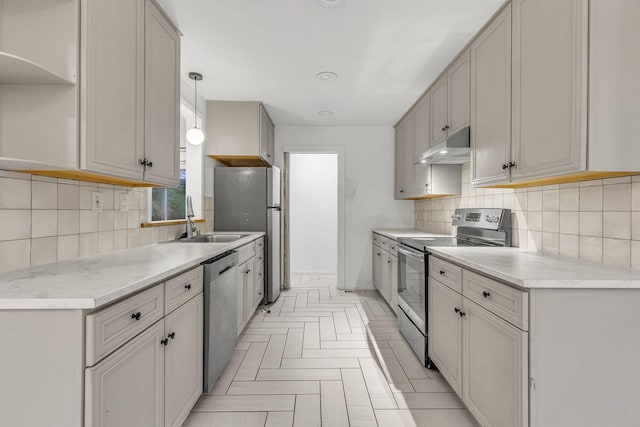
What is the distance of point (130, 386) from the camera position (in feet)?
3.59

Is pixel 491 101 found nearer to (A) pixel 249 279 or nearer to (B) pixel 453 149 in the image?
(B) pixel 453 149

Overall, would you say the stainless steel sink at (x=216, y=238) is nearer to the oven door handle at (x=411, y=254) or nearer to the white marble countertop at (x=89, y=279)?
the white marble countertop at (x=89, y=279)

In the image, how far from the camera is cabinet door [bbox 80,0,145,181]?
49.8 inches

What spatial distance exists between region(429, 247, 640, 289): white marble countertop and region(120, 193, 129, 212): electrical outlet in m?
2.11

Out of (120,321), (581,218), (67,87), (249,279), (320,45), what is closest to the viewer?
(120,321)

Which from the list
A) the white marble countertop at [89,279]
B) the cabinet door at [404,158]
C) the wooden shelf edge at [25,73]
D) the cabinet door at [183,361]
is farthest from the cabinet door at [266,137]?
the wooden shelf edge at [25,73]

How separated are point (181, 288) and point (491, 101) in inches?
84.3

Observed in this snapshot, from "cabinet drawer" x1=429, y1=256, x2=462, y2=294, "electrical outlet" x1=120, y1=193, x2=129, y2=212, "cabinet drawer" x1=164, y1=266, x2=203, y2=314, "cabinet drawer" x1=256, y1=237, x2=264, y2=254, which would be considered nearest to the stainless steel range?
"cabinet drawer" x1=429, y1=256, x2=462, y2=294

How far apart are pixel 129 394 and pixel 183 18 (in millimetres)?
2096

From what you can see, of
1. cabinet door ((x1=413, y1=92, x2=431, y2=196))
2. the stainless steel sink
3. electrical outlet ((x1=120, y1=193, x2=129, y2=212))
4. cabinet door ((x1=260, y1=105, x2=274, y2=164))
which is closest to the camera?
electrical outlet ((x1=120, y1=193, x2=129, y2=212))

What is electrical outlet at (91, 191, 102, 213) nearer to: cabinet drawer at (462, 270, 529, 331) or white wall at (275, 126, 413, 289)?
cabinet drawer at (462, 270, 529, 331)

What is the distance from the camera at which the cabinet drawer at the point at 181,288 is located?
4.51ft

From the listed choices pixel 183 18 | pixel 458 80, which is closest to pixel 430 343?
pixel 458 80

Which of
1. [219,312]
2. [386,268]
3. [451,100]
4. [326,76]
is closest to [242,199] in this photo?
[326,76]
